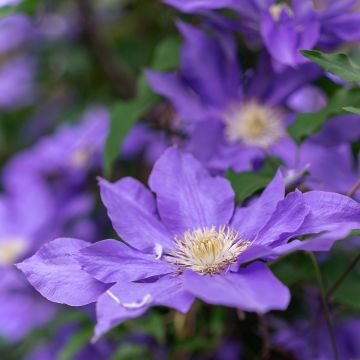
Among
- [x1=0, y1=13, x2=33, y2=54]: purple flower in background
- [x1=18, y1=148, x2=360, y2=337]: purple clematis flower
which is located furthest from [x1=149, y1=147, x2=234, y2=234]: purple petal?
[x1=0, y1=13, x2=33, y2=54]: purple flower in background

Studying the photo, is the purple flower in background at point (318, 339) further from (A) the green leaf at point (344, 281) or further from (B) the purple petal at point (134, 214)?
(B) the purple petal at point (134, 214)

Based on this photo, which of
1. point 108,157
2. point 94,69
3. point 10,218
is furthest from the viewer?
point 94,69

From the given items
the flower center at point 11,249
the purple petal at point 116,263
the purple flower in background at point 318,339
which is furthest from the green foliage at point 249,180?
the flower center at point 11,249

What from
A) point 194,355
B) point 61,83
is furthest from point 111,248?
point 61,83

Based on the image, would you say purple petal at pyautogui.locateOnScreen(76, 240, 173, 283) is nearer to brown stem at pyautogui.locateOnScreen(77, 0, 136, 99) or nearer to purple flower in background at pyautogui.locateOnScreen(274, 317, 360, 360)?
purple flower in background at pyautogui.locateOnScreen(274, 317, 360, 360)

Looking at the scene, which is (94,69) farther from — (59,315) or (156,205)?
(156,205)

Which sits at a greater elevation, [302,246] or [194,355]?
[302,246]
